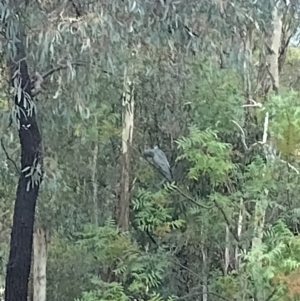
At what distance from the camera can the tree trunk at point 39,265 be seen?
28.2ft

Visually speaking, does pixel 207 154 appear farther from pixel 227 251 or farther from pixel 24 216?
pixel 24 216

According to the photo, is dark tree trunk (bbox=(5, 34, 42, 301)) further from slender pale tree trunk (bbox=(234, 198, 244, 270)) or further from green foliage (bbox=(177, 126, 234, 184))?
slender pale tree trunk (bbox=(234, 198, 244, 270))

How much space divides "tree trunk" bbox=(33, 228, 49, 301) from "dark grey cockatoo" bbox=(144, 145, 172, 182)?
3.04 m

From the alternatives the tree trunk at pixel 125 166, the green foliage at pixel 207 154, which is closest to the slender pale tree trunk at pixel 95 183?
the tree trunk at pixel 125 166

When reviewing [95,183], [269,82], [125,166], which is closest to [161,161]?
[125,166]

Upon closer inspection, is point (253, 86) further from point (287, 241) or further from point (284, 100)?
point (287, 241)

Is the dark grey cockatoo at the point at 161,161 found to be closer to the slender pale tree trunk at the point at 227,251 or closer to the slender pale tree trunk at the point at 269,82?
the slender pale tree trunk at the point at 227,251

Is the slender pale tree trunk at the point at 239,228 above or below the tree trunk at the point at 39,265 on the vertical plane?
above

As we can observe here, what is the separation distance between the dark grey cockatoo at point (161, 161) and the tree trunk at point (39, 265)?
3043 millimetres

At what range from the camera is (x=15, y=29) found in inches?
142

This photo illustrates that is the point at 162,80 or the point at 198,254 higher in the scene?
the point at 162,80

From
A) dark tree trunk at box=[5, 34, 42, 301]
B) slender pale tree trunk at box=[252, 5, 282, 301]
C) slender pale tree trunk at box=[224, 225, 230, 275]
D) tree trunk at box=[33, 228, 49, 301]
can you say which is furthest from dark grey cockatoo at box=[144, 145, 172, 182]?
tree trunk at box=[33, 228, 49, 301]

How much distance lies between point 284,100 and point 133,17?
4.62 feet

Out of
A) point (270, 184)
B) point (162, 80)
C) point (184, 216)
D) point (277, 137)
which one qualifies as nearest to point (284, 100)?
point (277, 137)
